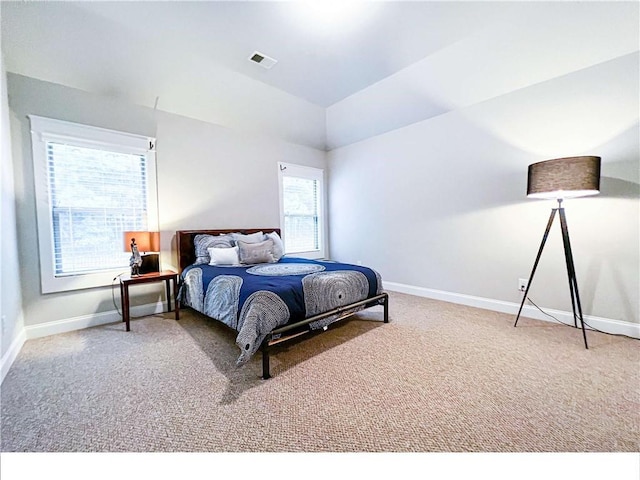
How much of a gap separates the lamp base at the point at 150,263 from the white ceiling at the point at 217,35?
6.31 feet

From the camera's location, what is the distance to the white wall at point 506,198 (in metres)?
2.37

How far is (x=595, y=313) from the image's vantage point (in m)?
2.52

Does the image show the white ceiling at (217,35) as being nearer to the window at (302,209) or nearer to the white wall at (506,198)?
the white wall at (506,198)

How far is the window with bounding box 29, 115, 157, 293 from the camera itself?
2594mm

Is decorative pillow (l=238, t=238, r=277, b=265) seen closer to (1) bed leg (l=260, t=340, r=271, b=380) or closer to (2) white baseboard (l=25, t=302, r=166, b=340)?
(2) white baseboard (l=25, t=302, r=166, b=340)

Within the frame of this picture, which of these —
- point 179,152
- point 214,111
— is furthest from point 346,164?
point 179,152

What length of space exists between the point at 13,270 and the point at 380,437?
3.25 metres

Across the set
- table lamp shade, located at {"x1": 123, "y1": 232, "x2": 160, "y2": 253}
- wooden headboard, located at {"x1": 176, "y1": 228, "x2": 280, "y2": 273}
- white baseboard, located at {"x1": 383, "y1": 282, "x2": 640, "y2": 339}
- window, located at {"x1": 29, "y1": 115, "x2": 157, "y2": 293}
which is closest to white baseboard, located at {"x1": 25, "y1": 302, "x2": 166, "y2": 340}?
window, located at {"x1": 29, "y1": 115, "x2": 157, "y2": 293}

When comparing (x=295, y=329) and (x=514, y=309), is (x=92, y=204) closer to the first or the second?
(x=295, y=329)

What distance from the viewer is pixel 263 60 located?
9.27 ft

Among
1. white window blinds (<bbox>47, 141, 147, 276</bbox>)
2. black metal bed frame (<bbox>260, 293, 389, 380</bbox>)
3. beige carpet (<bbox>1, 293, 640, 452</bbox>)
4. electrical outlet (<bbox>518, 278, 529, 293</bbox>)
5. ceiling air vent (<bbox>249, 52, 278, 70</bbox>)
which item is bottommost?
beige carpet (<bbox>1, 293, 640, 452</bbox>)

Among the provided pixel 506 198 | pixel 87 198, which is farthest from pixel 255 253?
pixel 506 198

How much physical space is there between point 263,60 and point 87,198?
2459 mm

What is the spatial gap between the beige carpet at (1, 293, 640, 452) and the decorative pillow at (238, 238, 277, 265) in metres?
1.05
